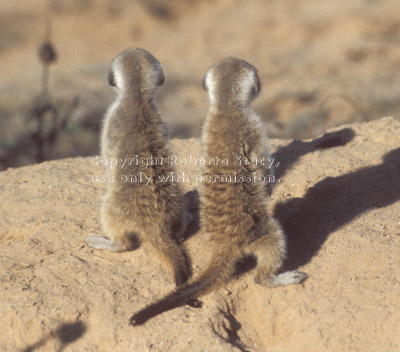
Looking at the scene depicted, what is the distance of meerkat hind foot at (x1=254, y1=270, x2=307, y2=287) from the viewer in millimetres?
3785

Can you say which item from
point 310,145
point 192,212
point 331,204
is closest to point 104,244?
point 192,212

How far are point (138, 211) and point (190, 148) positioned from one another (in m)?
1.88

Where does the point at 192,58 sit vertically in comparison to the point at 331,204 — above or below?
above

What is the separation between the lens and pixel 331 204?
4.75m

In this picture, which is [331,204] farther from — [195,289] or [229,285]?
[195,289]

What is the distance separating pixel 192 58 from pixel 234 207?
1271cm

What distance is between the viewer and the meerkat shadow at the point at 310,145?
5.61 metres

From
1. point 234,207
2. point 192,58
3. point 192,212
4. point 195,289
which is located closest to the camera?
point 195,289

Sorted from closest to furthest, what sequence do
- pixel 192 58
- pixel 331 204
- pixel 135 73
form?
pixel 135 73 < pixel 331 204 < pixel 192 58

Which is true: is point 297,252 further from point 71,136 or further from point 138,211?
point 71,136

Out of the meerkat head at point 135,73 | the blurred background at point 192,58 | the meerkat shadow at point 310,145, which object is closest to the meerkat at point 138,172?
the meerkat head at point 135,73

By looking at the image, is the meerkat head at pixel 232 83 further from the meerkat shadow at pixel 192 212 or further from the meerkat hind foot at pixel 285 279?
the meerkat hind foot at pixel 285 279

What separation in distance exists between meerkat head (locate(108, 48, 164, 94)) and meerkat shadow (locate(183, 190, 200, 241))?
0.93 meters

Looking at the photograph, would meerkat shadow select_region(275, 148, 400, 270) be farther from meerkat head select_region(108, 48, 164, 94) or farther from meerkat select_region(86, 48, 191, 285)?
meerkat head select_region(108, 48, 164, 94)
